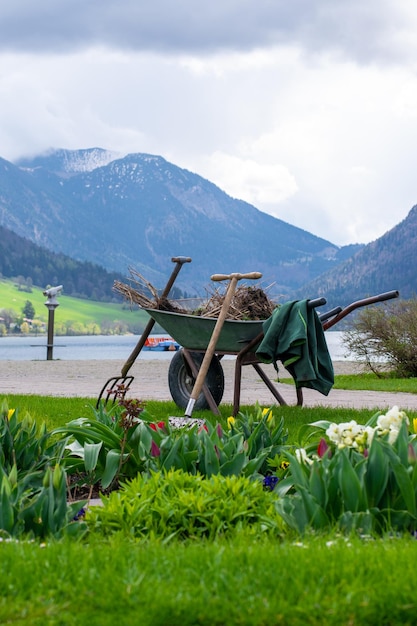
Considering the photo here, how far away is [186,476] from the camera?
378 cm

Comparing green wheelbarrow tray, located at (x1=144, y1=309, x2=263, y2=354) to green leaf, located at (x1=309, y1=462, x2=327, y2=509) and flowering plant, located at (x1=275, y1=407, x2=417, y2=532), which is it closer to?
flowering plant, located at (x1=275, y1=407, x2=417, y2=532)

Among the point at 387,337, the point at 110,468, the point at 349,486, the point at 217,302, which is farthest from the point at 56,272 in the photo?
the point at 349,486

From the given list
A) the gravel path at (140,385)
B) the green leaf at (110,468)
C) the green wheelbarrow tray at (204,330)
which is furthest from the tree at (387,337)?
the green leaf at (110,468)

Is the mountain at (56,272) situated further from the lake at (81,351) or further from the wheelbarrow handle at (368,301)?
the wheelbarrow handle at (368,301)

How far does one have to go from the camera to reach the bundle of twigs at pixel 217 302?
26.4 ft

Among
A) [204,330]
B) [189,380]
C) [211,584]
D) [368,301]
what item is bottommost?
[211,584]

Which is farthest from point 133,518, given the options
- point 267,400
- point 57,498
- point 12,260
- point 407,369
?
point 12,260

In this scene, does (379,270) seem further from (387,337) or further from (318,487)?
(318,487)

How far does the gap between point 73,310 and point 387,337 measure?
100 meters

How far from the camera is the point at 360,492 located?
10.7 ft

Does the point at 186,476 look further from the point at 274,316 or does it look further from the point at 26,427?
the point at 274,316

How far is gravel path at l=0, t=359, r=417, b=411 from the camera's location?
9977 mm

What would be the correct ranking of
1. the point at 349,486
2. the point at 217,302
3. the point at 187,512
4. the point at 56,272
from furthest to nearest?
the point at 56,272
the point at 217,302
the point at 187,512
the point at 349,486

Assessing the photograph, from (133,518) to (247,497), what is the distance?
48 centimetres
